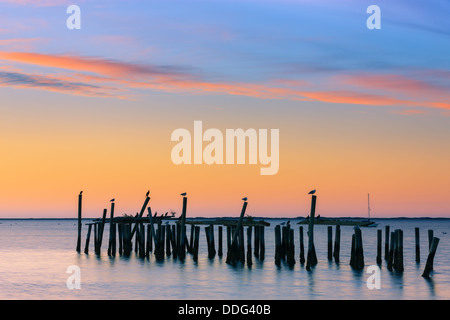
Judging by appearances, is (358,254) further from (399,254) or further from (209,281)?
(209,281)

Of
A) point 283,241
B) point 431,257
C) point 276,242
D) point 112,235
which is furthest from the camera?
point 112,235

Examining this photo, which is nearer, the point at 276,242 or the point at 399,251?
the point at 399,251

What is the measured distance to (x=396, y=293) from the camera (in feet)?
84.1

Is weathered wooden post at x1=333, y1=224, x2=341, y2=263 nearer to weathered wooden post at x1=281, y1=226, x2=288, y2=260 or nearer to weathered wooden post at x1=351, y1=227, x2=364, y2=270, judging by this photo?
weathered wooden post at x1=351, y1=227, x2=364, y2=270

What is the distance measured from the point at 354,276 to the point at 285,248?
177 inches

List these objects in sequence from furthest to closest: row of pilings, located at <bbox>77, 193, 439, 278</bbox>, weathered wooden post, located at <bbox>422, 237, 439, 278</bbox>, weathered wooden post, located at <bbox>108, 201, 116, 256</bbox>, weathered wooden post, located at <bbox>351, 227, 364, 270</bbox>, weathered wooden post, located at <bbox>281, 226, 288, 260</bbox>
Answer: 1. weathered wooden post, located at <bbox>108, 201, 116, 256</bbox>
2. weathered wooden post, located at <bbox>281, 226, 288, 260</bbox>
3. weathered wooden post, located at <bbox>351, 227, 364, 270</bbox>
4. row of pilings, located at <bbox>77, 193, 439, 278</bbox>
5. weathered wooden post, located at <bbox>422, 237, 439, 278</bbox>

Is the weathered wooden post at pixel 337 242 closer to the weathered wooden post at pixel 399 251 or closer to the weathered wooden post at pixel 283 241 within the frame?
the weathered wooden post at pixel 283 241

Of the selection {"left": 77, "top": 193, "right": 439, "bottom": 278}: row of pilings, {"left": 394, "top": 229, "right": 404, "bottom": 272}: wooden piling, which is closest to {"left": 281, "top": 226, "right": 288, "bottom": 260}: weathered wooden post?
{"left": 77, "top": 193, "right": 439, "bottom": 278}: row of pilings

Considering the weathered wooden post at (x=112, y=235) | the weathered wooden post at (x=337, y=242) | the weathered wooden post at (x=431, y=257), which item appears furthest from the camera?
the weathered wooden post at (x=112, y=235)

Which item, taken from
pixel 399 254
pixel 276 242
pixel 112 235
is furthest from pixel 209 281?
pixel 112 235

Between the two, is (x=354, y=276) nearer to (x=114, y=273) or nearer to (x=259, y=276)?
(x=259, y=276)

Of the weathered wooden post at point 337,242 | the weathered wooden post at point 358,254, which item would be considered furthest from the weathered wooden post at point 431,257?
the weathered wooden post at point 337,242
